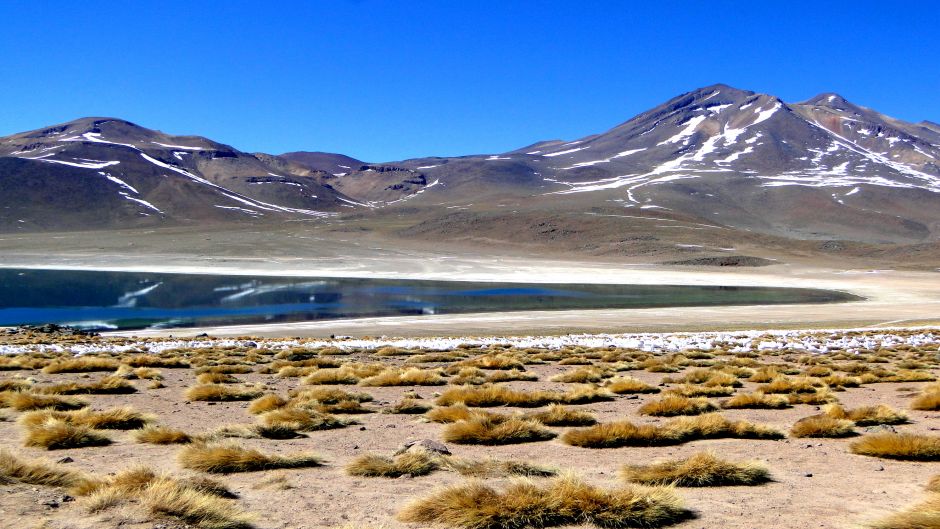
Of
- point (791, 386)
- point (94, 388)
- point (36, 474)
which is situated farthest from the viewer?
point (791, 386)

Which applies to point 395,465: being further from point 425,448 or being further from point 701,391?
point 701,391

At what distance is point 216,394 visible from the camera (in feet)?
38.3

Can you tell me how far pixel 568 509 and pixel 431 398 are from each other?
697 centimetres

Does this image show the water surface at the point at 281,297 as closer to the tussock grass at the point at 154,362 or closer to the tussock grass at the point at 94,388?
the tussock grass at the point at 154,362

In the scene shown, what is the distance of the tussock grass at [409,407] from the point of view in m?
10.5

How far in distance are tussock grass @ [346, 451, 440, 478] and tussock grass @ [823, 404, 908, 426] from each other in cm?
560

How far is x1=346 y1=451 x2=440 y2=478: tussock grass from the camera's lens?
261 inches

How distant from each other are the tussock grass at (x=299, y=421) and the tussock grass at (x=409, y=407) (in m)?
1.18

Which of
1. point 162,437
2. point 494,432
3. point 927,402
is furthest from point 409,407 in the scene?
point 927,402

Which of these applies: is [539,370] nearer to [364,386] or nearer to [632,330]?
[364,386]

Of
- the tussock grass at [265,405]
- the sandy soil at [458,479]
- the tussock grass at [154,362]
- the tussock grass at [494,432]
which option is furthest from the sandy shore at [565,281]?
the tussock grass at [494,432]

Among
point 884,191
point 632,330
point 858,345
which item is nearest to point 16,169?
point 632,330

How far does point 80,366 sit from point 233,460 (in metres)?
10.2

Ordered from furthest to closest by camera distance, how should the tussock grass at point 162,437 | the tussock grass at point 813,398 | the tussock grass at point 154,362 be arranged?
the tussock grass at point 154,362 < the tussock grass at point 813,398 < the tussock grass at point 162,437
